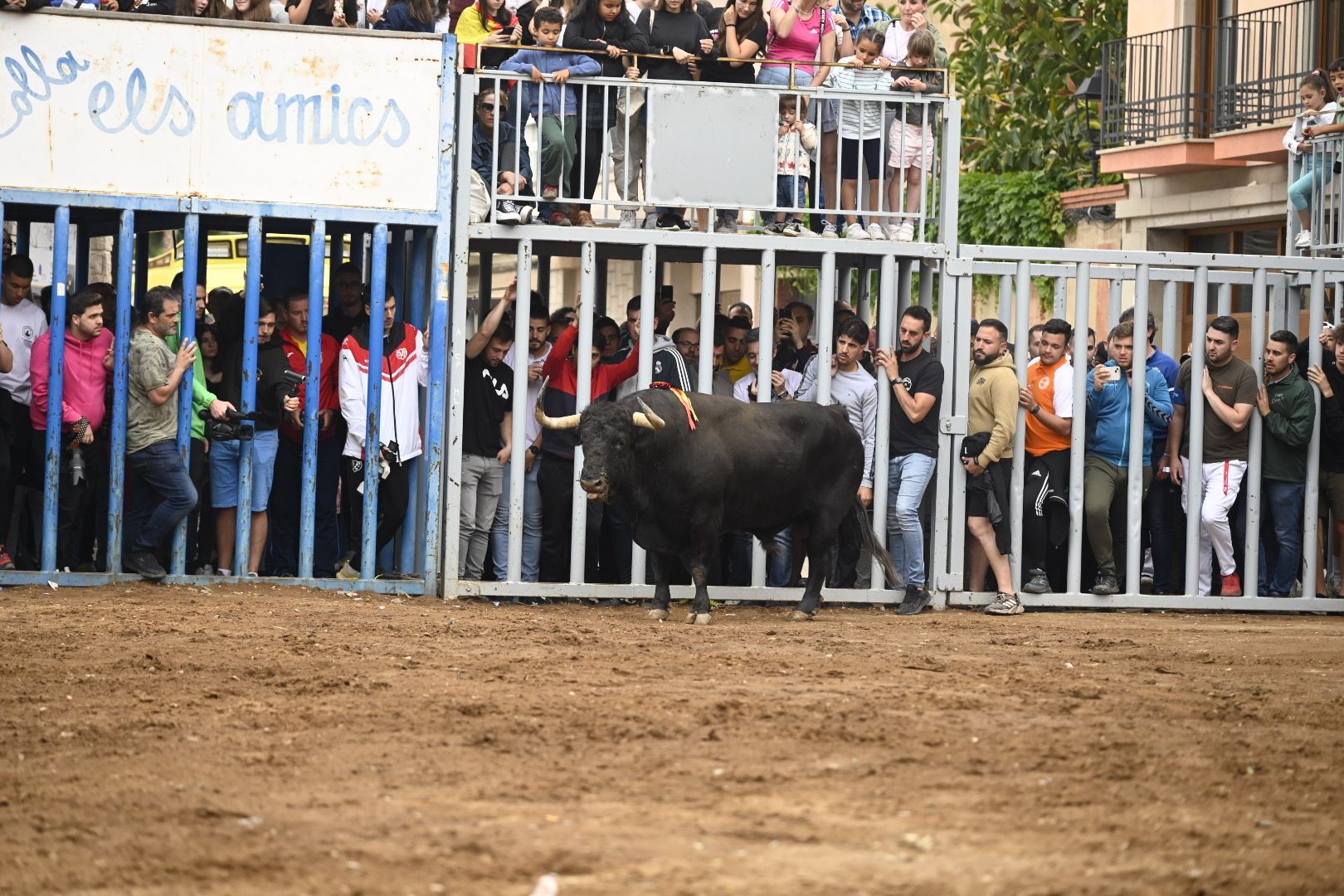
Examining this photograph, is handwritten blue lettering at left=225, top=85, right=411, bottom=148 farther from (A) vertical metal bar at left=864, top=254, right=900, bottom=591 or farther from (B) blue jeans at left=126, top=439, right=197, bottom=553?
(A) vertical metal bar at left=864, top=254, right=900, bottom=591

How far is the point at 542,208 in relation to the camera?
13.1 metres

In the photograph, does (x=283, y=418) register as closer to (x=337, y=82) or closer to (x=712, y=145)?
(x=337, y=82)

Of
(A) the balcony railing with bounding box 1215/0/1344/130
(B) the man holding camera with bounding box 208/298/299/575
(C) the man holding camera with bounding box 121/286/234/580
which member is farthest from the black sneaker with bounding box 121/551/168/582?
(A) the balcony railing with bounding box 1215/0/1344/130

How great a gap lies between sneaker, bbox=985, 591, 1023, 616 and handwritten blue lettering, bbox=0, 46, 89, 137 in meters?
7.11

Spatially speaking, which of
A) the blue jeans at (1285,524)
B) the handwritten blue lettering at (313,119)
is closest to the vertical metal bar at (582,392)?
the handwritten blue lettering at (313,119)

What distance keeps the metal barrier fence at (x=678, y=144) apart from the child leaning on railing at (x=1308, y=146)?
3.32 metres

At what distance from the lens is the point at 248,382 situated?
12.6 m

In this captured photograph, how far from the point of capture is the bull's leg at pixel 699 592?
1183cm

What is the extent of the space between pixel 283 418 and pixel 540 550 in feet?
6.46

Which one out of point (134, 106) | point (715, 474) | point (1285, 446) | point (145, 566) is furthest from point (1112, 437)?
point (134, 106)

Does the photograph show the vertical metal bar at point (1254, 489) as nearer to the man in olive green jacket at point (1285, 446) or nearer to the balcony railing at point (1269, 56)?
the man in olive green jacket at point (1285, 446)

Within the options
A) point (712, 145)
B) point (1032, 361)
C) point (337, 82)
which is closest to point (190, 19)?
point (337, 82)

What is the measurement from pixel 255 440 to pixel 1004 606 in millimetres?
5210

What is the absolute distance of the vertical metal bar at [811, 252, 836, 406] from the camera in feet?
42.7
